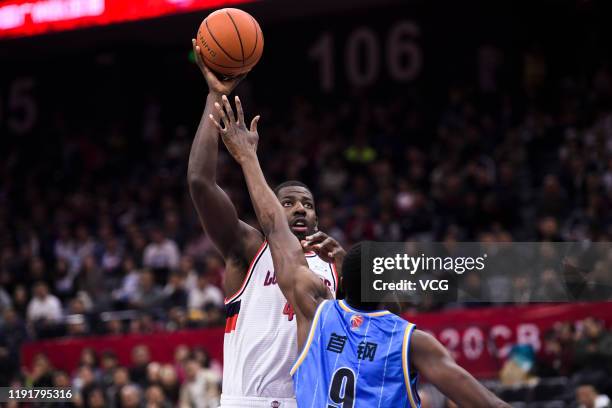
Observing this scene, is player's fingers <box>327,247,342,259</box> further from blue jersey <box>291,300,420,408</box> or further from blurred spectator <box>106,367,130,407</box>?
blurred spectator <box>106,367,130,407</box>

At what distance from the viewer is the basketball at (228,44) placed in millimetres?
5531

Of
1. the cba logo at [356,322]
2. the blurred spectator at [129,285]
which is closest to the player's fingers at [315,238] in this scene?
the cba logo at [356,322]

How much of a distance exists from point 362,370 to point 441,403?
6.66 meters

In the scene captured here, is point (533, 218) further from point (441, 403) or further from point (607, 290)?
point (607, 290)

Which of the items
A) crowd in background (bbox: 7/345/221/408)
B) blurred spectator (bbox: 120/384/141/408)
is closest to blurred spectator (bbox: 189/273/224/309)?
crowd in background (bbox: 7/345/221/408)

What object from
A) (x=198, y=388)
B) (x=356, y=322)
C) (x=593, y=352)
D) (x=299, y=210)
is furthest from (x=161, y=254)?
(x=356, y=322)

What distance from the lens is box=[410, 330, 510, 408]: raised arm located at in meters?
4.09

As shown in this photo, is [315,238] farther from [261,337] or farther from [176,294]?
[176,294]

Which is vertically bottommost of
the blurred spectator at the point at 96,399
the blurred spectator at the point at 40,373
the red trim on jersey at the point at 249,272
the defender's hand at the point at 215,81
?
the blurred spectator at the point at 96,399

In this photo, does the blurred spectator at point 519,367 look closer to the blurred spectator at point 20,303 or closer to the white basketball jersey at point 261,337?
the white basketball jersey at point 261,337

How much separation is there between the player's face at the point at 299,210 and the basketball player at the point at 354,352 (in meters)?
0.71

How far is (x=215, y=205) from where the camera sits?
5.32 m

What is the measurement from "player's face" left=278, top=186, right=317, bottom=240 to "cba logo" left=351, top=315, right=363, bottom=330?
1053 millimetres

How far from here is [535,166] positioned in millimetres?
14945
